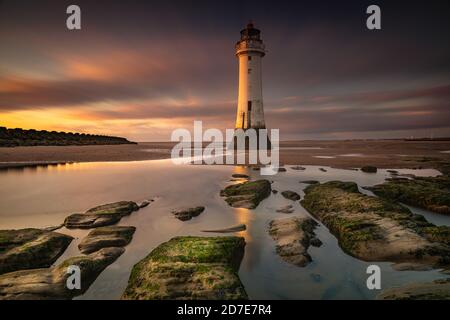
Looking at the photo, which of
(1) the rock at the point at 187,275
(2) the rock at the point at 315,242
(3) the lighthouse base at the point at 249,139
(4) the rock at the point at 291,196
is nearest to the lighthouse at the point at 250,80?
(3) the lighthouse base at the point at 249,139

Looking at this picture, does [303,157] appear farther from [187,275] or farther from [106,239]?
[187,275]

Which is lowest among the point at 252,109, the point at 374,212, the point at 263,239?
the point at 263,239

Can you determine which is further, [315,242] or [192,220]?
[192,220]

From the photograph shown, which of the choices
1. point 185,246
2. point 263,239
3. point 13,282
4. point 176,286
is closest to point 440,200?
point 263,239

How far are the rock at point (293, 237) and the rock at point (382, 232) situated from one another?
76 centimetres

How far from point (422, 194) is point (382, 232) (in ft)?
15.3

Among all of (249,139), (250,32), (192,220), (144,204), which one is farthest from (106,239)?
(250,32)

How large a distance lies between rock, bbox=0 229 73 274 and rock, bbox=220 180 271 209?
5.30 metres

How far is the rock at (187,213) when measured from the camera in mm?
8117

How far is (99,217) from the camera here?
24.8 feet

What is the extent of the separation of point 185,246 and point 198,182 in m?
9.38

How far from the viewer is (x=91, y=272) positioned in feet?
15.0
